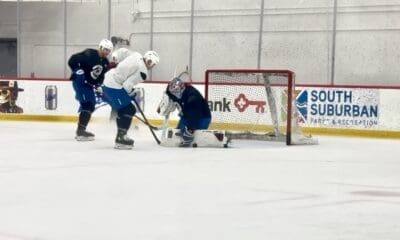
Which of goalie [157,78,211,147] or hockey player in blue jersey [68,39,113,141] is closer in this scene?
goalie [157,78,211,147]

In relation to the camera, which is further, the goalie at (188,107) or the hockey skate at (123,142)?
the goalie at (188,107)

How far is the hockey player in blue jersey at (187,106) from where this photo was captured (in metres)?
8.09

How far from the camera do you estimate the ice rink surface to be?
3.36m

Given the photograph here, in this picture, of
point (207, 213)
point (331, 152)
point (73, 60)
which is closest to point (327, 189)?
point (207, 213)

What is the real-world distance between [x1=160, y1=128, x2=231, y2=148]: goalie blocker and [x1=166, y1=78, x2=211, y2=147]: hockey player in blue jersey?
0.18 feet

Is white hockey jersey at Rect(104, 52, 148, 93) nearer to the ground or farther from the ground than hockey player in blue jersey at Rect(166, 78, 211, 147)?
farther from the ground

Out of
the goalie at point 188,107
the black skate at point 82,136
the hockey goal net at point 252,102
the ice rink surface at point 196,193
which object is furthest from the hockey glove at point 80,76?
the hockey goal net at point 252,102

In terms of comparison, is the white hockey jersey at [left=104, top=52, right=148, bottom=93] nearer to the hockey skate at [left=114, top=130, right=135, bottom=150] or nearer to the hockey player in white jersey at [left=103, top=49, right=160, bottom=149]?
the hockey player in white jersey at [left=103, top=49, right=160, bottom=149]

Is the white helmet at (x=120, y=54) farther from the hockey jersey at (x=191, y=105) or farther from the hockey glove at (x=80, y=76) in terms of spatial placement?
the hockey jersey at (x=191, y=105)

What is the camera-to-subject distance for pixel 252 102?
1034 cm

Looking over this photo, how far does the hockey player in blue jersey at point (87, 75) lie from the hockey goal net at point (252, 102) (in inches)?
64.9

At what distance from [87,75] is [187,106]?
1.46 metres

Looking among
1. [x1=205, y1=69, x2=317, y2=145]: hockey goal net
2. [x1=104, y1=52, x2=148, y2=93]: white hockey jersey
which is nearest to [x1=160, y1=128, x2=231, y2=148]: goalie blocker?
[x1=104, y1=52, x2=148, y2=93]: white hockey jersey

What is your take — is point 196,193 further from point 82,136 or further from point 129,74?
point 82,136
